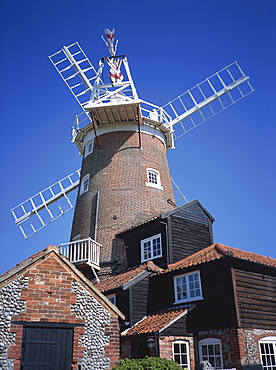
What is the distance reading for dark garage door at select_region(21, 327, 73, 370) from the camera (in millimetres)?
10991

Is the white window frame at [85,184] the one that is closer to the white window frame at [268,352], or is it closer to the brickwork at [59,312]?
the brickwork at [59,312]

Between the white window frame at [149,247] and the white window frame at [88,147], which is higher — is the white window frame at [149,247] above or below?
below

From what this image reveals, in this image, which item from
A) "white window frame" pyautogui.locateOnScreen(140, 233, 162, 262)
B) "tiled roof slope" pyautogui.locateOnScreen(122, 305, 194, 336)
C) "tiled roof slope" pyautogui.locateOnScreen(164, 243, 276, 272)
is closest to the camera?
"tiled roof slope" pyautogui.locateOnScreen(122, 305, 194, 336)

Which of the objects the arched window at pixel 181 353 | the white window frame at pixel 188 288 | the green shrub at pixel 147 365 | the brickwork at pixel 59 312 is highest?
the white window frame at pixel 188 288

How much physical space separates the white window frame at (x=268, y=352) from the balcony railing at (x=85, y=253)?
985 cm

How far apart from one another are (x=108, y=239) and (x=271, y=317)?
32.9ft

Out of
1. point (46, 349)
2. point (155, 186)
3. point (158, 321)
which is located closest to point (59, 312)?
point (46, 349)

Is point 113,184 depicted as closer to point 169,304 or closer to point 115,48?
point 169,304

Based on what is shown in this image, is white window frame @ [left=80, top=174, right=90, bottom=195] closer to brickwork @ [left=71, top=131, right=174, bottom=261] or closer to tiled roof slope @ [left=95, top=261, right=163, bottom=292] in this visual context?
brickwork @ [left=71, top=131, right=174, bottom=261]

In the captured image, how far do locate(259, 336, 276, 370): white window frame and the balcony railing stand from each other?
985cm

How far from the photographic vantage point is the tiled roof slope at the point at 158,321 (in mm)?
15144

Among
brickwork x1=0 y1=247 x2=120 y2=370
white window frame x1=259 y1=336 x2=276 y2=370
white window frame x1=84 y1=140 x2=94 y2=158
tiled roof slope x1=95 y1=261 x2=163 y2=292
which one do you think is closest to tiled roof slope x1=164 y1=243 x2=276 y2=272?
tiled roof slope x1=95 y1=261 x2=163 y2=292

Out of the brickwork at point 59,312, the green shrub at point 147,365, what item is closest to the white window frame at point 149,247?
the brickwork at point 59,312

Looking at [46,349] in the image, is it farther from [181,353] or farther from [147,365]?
[181,353]
